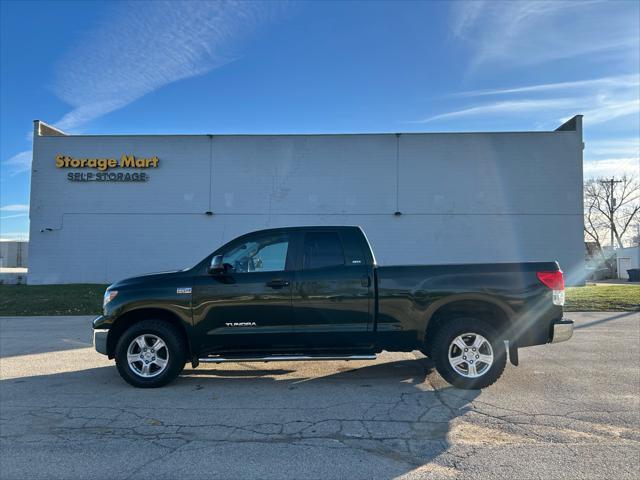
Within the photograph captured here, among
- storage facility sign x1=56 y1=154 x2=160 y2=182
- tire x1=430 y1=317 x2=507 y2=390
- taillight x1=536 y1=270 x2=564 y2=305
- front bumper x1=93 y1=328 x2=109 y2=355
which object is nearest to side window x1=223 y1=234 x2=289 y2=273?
front bumper x1=93 y1=328 x2=109 y2=355

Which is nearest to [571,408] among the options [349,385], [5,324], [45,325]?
[349,385]

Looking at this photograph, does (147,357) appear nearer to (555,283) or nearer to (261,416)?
(261,416)

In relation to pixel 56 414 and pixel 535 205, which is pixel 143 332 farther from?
pixel 535 205

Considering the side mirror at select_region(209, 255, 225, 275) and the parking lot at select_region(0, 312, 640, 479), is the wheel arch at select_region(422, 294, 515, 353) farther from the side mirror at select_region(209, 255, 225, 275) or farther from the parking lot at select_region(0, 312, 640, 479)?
the side mirror at select_region(209, 255, 225, 275)

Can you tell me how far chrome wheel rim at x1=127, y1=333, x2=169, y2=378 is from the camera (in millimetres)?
5941

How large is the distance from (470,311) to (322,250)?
2044 mm

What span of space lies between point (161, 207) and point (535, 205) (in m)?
18.6

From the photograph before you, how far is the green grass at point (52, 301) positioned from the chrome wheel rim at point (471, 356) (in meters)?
11.9

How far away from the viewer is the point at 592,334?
9.75 metres

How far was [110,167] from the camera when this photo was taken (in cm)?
2347

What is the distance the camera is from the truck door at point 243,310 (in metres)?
5.88

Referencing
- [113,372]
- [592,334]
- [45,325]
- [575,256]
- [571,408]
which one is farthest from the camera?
[575,256]

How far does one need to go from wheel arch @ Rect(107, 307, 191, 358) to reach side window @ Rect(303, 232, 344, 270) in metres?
1.79

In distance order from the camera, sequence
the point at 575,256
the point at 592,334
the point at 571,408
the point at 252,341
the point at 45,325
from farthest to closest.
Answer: the point at 575,256, the point at 45,325, the point at 592,334, the point at 252,341, the point at 571,408
